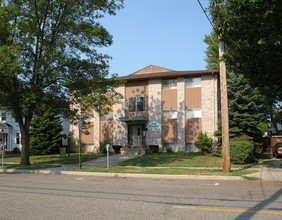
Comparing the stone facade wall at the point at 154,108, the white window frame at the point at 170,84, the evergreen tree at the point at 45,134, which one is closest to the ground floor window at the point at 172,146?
the stone facade wall at the point at 154,108

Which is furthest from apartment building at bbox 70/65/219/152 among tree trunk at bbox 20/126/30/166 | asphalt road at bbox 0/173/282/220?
asphalt road at bbox 0/173/282/220

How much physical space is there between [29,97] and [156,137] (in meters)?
14.5

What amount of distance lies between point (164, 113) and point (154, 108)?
1137mm

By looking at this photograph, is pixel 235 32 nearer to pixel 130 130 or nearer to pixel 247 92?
pixel 247 92

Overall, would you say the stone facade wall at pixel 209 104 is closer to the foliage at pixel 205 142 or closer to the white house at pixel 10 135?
the foliage at pixel 205 142

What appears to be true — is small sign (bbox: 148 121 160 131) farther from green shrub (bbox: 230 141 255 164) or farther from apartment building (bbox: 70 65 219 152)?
green shrub (bbox: 230 141 255 164)

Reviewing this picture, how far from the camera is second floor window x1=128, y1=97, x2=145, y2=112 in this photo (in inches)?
1100

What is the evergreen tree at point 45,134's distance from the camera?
2984cm

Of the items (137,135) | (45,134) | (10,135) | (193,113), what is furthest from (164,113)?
(10,135)

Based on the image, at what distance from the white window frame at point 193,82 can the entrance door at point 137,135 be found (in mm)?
6512

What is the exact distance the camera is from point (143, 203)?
7090 millimetres

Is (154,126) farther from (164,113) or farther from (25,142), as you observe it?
(25,142)

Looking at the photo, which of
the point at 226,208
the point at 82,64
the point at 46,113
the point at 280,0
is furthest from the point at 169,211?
the point at 46,113

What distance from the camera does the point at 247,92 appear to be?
22016 millimetres
